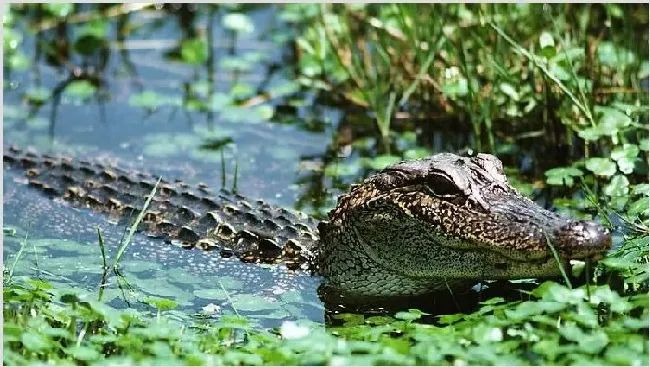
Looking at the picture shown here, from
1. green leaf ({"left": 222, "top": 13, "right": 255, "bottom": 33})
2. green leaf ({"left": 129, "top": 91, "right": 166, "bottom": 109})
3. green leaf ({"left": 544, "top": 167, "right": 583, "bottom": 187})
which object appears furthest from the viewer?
green leaf ({"left": 222, "top": 13, "right": 255, "bottom": 33})

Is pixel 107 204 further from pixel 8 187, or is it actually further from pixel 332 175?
pixel 332 175

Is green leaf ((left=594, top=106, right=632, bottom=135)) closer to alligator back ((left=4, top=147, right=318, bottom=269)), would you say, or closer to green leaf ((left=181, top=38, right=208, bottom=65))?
alligator back ((left=4, top=147, right=318, bottom=269))

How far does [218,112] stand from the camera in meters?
9.57

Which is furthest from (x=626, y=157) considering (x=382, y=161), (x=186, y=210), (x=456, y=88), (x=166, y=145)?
(x=166, y=145)

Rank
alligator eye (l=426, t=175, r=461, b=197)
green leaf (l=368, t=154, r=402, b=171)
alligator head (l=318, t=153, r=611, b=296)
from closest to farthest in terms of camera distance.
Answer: alligator head (l=318, t=153, r=611, b=296)
alligator eye (l=426, t=175, r=461, b=197)
green leaf (l=368, t=154, r=402, b=171)

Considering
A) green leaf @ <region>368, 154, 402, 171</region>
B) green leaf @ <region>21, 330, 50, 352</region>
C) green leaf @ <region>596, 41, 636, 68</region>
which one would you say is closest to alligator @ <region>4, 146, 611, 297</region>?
green leaf @ <region>368, 154, 402, 171</region>

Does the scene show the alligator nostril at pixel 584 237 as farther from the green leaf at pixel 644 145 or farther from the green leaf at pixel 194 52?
the green leaf at pixel 194 52

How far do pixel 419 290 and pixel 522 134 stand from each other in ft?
8.27

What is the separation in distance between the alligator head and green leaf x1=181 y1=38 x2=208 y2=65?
4474 millimetres

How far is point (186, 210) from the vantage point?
718 cm

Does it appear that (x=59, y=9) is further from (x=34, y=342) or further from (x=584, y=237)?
(x=584, y=237)

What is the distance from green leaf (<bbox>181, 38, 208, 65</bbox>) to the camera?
10570 millimetres

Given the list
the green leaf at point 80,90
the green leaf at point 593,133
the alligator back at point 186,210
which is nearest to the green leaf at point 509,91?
the green leaf at point 593,133

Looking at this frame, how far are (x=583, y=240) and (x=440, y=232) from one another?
835 millimetres
